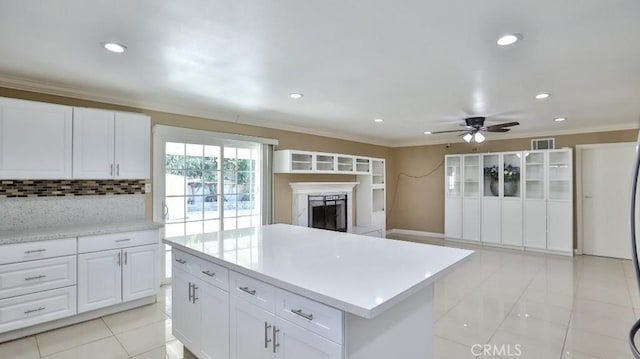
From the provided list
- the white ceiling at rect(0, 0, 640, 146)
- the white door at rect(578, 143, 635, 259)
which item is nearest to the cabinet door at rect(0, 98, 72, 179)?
the white ceiling at rect(0, 0, 640, 146)

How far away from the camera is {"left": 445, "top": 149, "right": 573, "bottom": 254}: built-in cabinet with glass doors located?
230 inches

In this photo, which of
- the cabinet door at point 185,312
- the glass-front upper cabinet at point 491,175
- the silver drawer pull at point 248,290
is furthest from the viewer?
the glass-front upper cabinet at point 491,175

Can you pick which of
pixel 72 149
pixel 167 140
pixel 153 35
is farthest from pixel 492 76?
pixel 72 149

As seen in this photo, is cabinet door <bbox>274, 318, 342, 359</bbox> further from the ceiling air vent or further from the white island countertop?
the ceiling air vent

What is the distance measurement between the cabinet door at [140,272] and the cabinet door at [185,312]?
3.41 feet

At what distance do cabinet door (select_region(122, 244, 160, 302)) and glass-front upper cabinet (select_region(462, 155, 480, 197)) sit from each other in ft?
19.5

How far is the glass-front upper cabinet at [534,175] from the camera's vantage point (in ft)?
19.9

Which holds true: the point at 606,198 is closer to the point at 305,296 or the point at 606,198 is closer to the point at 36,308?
the point at 305,296

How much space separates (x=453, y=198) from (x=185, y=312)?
603 cm

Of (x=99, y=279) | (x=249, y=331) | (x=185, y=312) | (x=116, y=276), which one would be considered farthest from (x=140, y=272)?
(x=249, y=331)

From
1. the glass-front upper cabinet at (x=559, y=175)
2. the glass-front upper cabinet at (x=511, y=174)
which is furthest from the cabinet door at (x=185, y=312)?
the glass-front upper cabinet at (x=559, y=175)

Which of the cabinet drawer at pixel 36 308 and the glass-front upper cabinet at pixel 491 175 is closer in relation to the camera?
the cabinet drawer at pixel 36 308

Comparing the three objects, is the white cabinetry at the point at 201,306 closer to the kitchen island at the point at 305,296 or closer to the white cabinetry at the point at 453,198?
the kitchen island at the point at 305,296

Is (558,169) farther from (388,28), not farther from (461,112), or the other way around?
(388,28)
